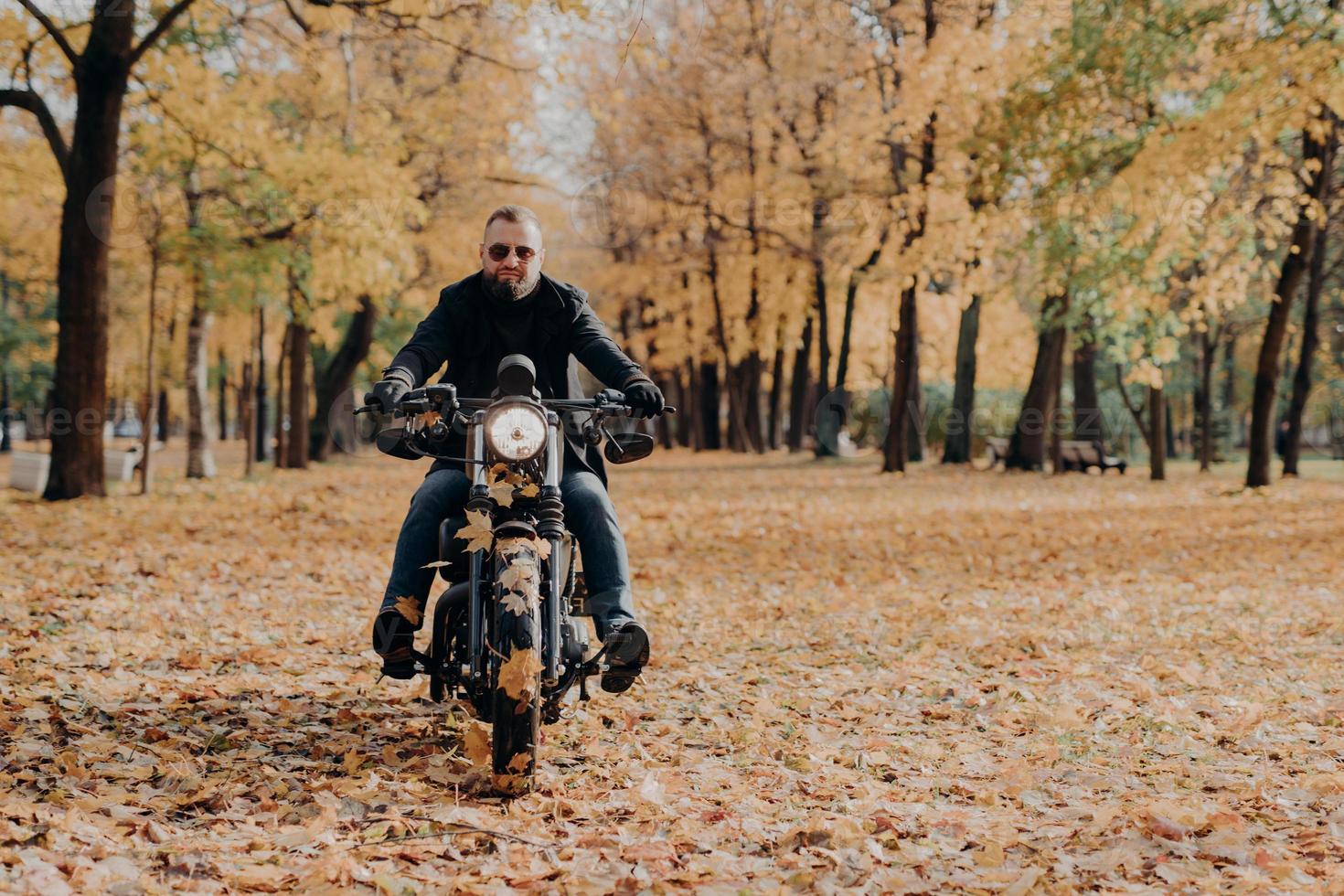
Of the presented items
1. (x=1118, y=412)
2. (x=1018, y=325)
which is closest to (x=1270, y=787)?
(x=1018, y=325)

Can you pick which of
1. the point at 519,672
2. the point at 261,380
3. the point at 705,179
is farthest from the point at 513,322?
the point at 705,179

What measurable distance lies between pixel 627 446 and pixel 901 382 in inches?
697

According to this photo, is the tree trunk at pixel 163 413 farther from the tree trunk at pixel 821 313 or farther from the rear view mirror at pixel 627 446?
the rear view mirror at pixel 627 446

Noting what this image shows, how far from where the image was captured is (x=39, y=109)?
1289 centimetres

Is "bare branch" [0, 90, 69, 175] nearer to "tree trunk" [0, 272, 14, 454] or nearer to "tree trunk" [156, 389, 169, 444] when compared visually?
"tree trunk" [0, 272, 14, 454]

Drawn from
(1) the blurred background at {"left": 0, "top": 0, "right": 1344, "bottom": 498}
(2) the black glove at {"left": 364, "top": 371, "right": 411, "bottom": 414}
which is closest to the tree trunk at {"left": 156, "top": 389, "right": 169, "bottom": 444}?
(1) the blurred background at {"left": 0, "top": 0, "right": 1344, "bottom": 498}

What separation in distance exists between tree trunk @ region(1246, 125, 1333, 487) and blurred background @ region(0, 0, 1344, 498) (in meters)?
0.07

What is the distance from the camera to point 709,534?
12406 mm

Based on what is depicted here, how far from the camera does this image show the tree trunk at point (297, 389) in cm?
2244

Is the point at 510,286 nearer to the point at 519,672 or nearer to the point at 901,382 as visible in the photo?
the point at 519,672

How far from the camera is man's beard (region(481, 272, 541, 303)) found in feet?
14.4

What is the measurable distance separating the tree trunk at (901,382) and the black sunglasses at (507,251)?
17.2 metres

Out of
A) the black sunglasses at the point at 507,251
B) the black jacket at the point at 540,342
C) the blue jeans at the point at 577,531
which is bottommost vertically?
the blue jeans at the point at 577,531

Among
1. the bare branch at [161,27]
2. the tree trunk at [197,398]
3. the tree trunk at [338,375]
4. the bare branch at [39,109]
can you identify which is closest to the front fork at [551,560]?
the bare branch at [161,27]
